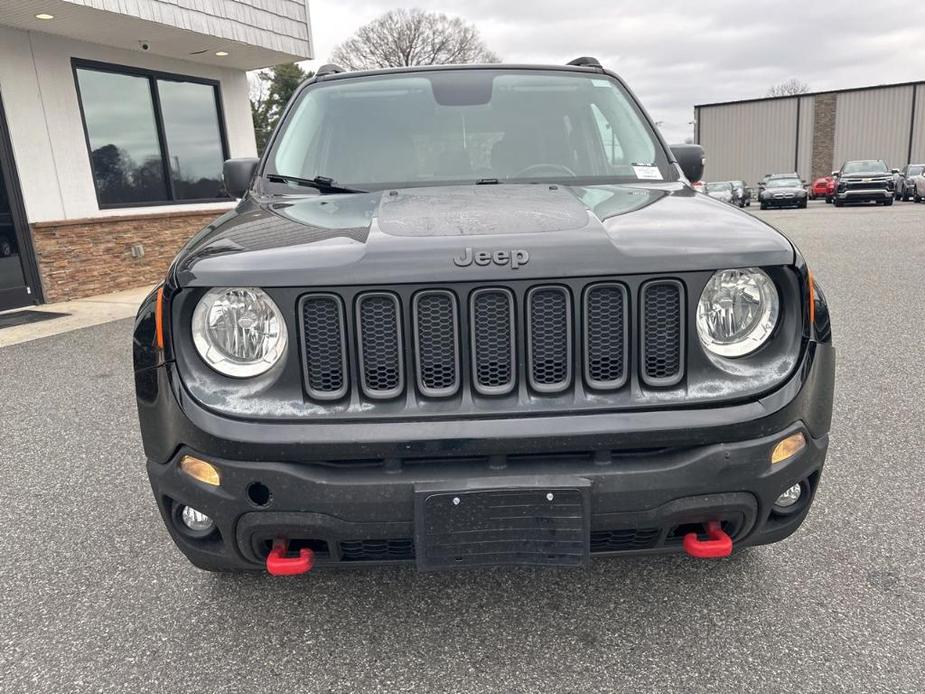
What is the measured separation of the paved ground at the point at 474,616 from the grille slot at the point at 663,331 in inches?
33.4

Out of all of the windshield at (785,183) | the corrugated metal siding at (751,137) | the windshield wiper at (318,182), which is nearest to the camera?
the windshield wiper at (318,182)

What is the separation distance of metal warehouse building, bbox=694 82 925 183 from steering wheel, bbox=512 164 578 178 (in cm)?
4610

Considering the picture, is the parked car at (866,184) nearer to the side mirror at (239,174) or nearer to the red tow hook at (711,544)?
the side mirror at (239,174)

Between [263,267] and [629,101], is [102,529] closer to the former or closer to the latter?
[263,267]

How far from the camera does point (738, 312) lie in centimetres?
180

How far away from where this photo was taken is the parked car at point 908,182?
93.0 feet

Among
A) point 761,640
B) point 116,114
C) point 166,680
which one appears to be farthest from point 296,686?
point 116,114

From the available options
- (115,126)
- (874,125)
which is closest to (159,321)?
(115,126)

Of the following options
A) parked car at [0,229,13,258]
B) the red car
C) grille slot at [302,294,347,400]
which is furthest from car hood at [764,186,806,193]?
grille slot at [302,294,347,400]

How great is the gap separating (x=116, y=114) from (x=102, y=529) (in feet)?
27.9

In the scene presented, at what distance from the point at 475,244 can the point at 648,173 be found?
131 cm

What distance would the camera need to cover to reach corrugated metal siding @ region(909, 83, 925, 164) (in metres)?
41.7

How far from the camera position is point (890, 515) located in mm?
2750

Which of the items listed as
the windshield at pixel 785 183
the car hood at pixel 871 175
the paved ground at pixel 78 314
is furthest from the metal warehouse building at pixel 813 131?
the paved ground at pixel 78 314
